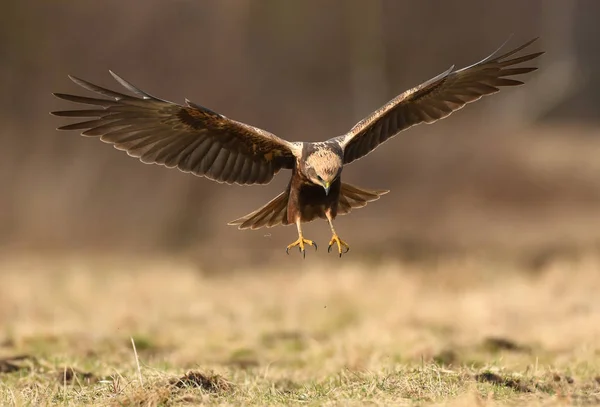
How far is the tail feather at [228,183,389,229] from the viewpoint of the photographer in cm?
683

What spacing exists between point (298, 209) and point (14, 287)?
23.3 feet

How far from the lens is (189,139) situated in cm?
674

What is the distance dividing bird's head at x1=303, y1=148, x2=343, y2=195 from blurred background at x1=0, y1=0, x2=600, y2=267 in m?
8.46

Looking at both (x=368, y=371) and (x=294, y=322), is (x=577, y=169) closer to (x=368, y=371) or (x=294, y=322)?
(x=294, y=322)

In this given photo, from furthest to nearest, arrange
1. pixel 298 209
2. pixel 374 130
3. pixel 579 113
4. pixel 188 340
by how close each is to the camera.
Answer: pixel 579 113 → pixel 188 340 → pixel 374 130 → pixel 298 209

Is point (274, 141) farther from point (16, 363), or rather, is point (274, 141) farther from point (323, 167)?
point (16, 363)

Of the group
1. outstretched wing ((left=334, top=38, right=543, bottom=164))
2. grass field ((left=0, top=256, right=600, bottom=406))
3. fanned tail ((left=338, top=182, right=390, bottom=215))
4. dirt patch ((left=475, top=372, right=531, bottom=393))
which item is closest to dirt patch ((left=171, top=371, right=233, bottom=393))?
grass field ((left=0, top=256, right=600, bottom=406))

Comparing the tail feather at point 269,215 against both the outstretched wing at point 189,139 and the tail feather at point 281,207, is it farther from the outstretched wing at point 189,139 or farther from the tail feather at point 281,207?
the outstretched wing at point 189,139

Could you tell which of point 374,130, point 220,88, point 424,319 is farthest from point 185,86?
point 374,130

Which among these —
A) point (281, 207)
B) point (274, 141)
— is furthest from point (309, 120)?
point (274, 141)

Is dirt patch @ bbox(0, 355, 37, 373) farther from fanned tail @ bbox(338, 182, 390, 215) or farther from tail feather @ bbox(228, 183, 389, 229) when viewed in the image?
fanned tail @ bbox(338, 182, 390, 215)

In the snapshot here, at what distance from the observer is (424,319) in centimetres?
970

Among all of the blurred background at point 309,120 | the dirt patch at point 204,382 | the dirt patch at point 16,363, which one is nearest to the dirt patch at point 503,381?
the dirt patch at point 204,382

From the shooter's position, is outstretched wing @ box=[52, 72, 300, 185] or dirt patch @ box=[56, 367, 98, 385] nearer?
dirt patch @ box=[56, 367, 98, 385]
